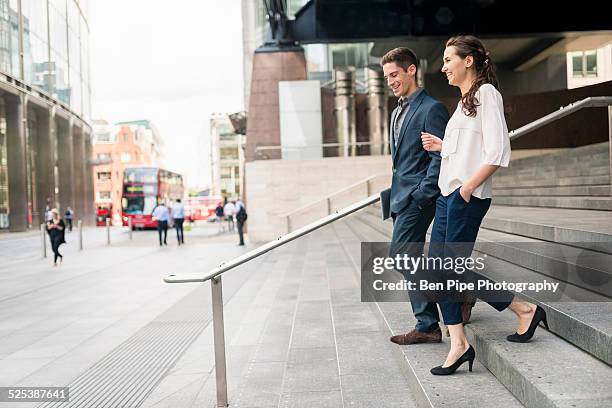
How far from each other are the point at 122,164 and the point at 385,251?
107292mm

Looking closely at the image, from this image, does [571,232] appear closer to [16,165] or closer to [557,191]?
[557,191]

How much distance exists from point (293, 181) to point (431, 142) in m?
15.6

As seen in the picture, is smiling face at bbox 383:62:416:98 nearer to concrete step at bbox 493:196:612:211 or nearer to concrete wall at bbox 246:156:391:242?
concrete step at bbox 493:196:612:211

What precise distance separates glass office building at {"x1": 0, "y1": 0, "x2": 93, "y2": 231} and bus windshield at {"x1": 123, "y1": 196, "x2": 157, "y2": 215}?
22.1 ft

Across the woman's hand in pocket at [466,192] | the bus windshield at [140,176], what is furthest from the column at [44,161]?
the woman's hand in pocket at [466,192]

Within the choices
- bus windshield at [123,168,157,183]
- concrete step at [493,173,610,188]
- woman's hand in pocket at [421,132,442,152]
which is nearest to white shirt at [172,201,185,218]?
concrete step at [493,173,610,188]

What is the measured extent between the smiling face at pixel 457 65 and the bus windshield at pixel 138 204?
32571 millimetres

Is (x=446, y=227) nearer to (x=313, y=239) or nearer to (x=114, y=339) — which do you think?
(x=114, y=339)

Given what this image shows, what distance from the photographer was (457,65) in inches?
115

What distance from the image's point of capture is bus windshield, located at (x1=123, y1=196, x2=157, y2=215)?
34.1 m

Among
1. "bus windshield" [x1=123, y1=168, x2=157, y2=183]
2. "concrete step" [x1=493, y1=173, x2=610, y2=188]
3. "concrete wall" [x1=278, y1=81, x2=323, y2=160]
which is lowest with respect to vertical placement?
"concrete step" [x1=493, y1=173, x2=610, y2=188]

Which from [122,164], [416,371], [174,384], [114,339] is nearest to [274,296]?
[114,339]

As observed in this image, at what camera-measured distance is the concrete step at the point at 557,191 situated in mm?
7469

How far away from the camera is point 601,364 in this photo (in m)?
2.69
